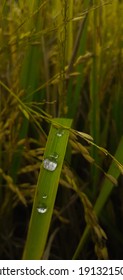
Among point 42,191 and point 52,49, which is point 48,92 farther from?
point 42,191

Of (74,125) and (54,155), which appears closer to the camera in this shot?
(54,155)

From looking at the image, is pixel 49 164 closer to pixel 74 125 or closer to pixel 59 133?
pixel 59 133

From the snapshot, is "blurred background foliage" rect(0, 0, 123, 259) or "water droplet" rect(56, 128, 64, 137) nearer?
"water droplet" rect(56, 128, 64, 137)

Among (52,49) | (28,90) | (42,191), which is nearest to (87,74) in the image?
(52,49)

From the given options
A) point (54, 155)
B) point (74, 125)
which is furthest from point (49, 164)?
point (74, 125)

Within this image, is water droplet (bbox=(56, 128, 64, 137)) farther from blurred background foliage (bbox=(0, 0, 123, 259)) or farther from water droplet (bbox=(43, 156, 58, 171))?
blurred background foliage (bbox=(0, 0, 123, 259))

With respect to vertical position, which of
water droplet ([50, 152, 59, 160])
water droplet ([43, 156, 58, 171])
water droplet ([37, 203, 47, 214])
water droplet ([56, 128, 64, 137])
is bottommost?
water droplet ([37, 203, 47, 214])

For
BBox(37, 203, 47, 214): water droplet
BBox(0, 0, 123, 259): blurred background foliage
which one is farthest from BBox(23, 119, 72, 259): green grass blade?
BBox(0, 0, 123, 259): blurred background foliage

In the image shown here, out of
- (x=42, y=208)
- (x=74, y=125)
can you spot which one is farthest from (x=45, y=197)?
(x=74, y=125)

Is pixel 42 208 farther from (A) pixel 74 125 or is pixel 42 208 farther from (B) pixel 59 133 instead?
(A) pixel 74 125
